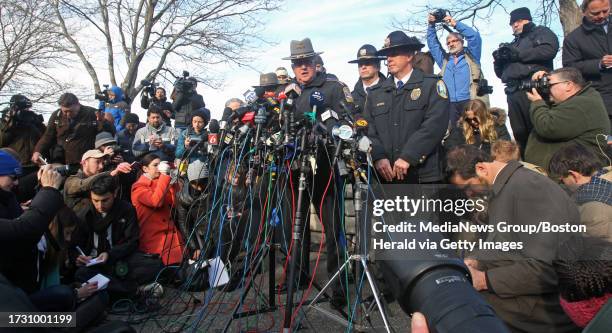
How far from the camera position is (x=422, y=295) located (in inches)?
44.1

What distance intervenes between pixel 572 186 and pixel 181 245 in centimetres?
380

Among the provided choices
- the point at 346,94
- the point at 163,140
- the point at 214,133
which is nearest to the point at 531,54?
the point at 346,94

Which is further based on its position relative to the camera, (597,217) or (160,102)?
(160,102)

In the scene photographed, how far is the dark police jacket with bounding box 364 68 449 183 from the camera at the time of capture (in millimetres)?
3975

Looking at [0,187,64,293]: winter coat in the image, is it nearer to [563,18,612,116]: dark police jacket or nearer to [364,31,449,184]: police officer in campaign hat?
[364,31,449,184]: police officer in campaign hat

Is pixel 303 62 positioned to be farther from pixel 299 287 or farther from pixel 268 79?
pixel 268 79

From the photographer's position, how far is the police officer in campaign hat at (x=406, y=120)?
3.97 m

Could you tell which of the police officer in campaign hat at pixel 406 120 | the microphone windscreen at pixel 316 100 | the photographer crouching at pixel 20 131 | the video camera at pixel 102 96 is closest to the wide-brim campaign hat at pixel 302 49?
the police officer in campaign hat at pixel 406 120

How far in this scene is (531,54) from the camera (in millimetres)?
4785

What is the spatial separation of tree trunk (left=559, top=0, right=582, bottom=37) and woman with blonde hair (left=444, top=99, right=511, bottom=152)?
14.0 ft

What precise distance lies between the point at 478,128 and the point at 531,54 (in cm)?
104

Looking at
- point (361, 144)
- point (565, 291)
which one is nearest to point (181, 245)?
point (361, 144)

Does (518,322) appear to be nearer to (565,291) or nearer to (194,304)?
(565,291)

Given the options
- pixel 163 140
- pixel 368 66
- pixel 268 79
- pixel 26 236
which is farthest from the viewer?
pixel 268 79
